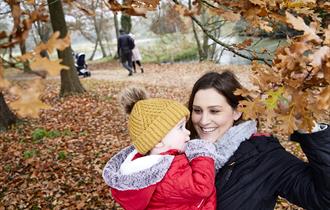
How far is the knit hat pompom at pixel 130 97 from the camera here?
8.17ft

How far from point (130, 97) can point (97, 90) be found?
379 inches

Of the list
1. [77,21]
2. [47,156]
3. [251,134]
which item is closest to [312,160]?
[251,134]

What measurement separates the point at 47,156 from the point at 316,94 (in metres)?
5.85

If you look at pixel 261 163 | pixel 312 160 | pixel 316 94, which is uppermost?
pixel 316 94

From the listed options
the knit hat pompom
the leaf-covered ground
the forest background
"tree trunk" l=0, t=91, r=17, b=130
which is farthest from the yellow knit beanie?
"tree trunk" l=0, t=91, r=17, b=130

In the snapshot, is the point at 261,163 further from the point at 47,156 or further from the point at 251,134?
the point at 47,156

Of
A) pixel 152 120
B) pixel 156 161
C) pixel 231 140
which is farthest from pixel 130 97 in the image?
Result: pixel 231 140

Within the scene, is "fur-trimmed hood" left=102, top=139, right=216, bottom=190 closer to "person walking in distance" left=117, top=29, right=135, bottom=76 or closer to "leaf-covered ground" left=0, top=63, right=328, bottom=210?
"leaf-covered ground" left=0, top=63, right=328, bottom=210

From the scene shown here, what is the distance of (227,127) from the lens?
2.44 metres

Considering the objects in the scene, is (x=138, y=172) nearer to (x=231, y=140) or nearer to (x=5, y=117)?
(x=231, y=140)

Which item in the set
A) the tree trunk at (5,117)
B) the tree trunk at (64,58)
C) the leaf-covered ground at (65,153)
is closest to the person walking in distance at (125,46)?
the leaf-covered ground at (65,153)

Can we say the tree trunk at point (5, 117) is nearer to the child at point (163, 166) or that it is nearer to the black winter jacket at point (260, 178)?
the child at point (163, 166)

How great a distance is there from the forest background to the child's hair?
495 mm

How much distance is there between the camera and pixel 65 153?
666 centimetres
